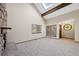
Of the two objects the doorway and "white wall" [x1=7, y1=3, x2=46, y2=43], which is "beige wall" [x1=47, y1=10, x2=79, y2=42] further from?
"white wall" [x1=7, y1=3, x2=46, y2=43]

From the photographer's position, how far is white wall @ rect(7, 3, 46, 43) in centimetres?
583

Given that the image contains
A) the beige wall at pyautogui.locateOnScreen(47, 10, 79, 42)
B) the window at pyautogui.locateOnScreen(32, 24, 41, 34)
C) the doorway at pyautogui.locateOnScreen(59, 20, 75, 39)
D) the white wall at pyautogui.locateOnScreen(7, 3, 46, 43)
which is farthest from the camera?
the doorway at pyautogui.locateOnScreen(59, 20, 75, 39)

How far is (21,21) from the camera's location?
21.7 feet

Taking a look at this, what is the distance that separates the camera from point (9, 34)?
5758 mm

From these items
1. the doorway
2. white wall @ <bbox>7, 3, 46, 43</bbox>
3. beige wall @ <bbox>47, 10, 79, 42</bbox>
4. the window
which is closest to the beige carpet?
white wall @ <bbox>7, 3, 46, 43</bbox>

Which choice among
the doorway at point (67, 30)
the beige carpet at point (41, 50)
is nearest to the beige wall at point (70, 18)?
the doorway at point (67, 30)

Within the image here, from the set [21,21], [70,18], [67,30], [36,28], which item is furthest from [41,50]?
[67,30]

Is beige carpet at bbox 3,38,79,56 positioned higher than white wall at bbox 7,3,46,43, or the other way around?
white wall at bbox 7,3,46,43

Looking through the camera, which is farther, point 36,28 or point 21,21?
point 36,28

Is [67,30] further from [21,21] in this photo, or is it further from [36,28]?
[21,21]

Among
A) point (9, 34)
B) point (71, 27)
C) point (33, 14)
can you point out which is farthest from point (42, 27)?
point (9, 34)

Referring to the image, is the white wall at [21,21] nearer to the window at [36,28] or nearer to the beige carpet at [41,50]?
the window at [36,28]

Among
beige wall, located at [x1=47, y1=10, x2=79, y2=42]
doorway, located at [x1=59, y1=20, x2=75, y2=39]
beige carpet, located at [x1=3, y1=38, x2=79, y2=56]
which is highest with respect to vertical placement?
beige wall, located at [x1=47, y1=10, x2=79, y2=42]

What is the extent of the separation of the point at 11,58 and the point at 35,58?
1.25 ft
